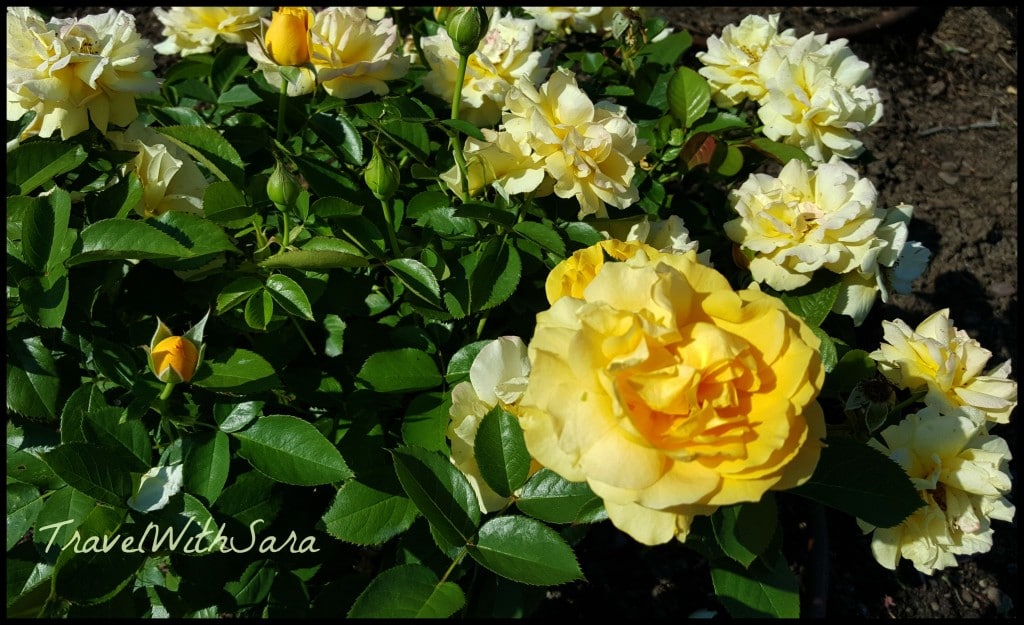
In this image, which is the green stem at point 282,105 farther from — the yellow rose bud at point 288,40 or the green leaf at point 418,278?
the green leaf at point 418,278

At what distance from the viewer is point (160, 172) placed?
104cm

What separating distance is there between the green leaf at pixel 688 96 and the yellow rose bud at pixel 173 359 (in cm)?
A: 87

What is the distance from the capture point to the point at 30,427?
0.98m

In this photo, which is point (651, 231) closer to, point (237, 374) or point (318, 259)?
point (318, 259)

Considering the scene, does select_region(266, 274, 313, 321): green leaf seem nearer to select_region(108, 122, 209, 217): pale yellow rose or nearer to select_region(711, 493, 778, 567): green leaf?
select_region(108, 122, 209, 217): pale yellow rose

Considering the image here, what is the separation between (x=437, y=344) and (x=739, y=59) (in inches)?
30.2

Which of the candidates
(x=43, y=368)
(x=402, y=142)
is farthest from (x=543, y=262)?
(x=43, y=368)

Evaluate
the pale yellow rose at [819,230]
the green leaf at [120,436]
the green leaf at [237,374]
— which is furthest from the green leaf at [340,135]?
the pale yellow rose at [819,230]

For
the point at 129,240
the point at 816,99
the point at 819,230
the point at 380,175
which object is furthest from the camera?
the point at 816,99

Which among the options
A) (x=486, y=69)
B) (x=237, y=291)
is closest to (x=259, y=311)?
(x=237, y=291)

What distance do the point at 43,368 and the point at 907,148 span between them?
8.52ft

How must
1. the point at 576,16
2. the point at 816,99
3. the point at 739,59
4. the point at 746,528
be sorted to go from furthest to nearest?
the point at 576,16, the point at 739,59, the point at 816,99, the point at 746,528

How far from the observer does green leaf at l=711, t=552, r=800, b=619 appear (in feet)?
2.87

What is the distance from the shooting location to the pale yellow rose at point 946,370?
1.03m
